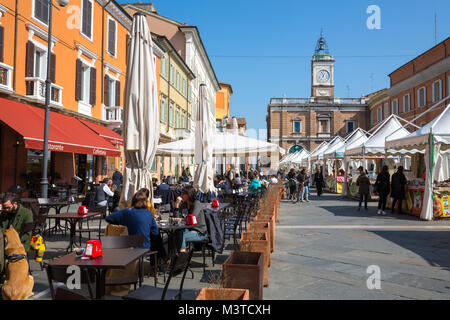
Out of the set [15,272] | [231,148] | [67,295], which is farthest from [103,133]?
[67,295]

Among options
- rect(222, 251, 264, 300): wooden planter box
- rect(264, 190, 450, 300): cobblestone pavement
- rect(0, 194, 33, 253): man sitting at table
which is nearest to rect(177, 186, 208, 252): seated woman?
rect(264, 190, 450, 300): cobblestone pavement

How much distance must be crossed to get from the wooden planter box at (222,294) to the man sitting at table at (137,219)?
1759mm

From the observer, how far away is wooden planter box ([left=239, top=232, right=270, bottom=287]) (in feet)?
15.7

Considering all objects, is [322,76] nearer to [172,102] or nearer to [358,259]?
[172,102]

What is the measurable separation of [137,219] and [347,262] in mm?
3579

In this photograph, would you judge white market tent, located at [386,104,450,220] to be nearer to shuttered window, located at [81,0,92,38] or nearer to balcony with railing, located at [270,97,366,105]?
shuttered window, located at [81,0,92,38]

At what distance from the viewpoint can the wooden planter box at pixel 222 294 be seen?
3020 millimetres

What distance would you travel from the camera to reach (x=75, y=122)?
15484 mm

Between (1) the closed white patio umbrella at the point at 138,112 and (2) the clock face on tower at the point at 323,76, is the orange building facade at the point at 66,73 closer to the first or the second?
(1) the closed white patio umbrella at the point at 138,112

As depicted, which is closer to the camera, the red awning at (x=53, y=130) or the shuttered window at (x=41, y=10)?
the red awning at (x=53, y=130)

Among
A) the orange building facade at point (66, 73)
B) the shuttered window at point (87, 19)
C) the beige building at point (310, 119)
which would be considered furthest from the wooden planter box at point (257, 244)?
the beige building at point (310, 119)

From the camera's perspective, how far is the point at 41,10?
46.3 ft

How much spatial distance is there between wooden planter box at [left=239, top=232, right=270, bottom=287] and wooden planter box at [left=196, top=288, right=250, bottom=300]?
1.45m
